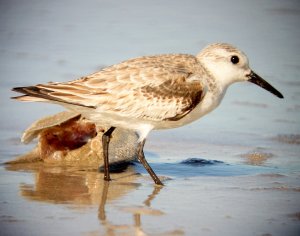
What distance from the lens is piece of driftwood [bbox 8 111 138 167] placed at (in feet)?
26.9

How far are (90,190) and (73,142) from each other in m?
1.37

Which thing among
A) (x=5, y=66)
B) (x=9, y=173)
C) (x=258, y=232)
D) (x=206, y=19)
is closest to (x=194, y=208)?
(x=258, y=232)

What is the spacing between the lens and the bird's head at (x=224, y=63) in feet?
26.2

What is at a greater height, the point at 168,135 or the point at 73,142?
the point at 73,142

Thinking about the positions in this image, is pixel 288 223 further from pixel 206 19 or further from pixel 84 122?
pixel 206 19

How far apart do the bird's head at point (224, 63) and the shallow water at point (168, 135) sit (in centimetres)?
94

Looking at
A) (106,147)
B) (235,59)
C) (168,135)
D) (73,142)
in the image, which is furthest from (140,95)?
(168,135)

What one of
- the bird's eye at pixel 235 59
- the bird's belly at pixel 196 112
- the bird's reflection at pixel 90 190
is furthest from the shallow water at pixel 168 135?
the bird's eye at pixel 235 59

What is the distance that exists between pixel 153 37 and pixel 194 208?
24.0 feet

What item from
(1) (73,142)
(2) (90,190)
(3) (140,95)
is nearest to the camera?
(2) (90,190)

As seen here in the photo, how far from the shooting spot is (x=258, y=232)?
6.02 m

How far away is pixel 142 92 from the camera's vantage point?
7648mm

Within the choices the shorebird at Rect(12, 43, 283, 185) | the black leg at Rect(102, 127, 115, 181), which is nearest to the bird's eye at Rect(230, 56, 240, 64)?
the shorebird at Rect(12, 43, 283, 185)

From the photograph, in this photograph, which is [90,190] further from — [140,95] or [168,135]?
[168,135]
